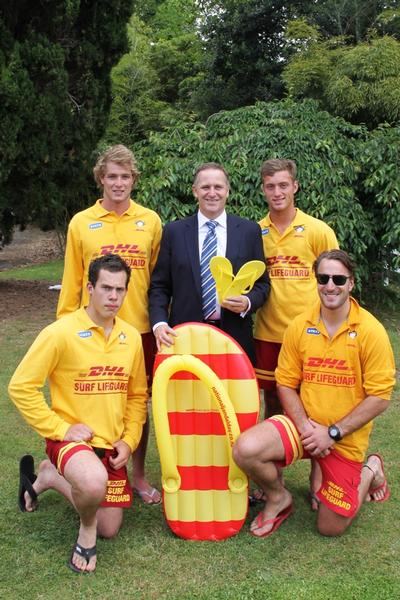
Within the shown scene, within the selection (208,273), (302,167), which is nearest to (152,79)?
(302,167)

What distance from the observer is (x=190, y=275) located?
3.42 metres

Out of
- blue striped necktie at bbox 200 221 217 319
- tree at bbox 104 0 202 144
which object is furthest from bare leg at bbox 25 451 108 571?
tree at bbox 104 0 202 144

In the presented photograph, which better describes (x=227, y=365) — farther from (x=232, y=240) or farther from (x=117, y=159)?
(x=117, y=159)

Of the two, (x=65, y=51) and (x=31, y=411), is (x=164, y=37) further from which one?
(x=31, y=411)

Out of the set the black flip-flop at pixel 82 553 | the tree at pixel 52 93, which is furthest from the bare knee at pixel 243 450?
the tree at pixel 52 93

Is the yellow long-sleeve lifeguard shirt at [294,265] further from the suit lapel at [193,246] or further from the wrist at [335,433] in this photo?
the wrist at [335,433]

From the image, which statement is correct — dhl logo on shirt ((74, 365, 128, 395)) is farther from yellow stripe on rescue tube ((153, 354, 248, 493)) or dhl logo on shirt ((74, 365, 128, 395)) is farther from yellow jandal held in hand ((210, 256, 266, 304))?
yellow jandal held in hand ((210, 256, 266, 304))

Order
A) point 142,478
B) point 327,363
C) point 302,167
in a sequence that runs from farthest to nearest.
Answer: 1. point 302,167
2. point 142,478
3. point 327,363

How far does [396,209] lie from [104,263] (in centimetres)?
557

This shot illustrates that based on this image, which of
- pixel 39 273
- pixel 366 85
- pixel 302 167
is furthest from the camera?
pixel 39 273

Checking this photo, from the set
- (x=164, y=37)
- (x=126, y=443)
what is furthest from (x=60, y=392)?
(x=164, y=37)

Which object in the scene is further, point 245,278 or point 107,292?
point 245,278

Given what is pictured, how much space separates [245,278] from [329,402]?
777 millimetres

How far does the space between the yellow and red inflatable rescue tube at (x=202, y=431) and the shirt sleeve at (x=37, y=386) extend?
51cm
